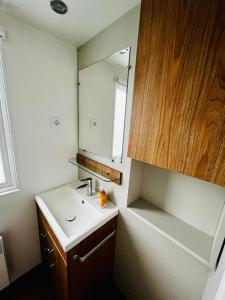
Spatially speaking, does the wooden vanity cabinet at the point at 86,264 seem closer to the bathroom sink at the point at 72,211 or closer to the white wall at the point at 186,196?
the bathroom sink at the point at 72,211

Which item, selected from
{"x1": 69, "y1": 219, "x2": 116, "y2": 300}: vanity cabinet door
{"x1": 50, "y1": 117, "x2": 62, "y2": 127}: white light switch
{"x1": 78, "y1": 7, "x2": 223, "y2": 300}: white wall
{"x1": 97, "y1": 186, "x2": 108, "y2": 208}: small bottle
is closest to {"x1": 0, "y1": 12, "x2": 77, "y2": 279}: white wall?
{"x1": 50, "y1": 117, "x2": 62, "y2": 127}: white light switch

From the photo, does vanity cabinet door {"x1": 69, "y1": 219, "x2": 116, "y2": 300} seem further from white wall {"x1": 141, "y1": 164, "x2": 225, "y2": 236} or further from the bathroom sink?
white wall {"x1": 141, "y1": 164, "x2": 225, "y2": 236}

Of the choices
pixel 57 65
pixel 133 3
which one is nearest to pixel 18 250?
pixel 57 65

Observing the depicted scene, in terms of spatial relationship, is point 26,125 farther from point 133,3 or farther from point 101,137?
point 133,3

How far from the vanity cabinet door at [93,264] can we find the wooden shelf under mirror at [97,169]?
1.17 feet

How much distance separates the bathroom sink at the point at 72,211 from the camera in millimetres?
914

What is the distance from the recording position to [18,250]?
4.08 ft

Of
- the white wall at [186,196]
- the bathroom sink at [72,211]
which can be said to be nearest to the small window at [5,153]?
A: the bathroom sink at [72,211]

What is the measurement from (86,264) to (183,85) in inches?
50.1

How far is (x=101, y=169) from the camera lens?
4.03 feet

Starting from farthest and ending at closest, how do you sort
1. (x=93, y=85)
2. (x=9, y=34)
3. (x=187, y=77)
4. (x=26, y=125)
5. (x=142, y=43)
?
(x=93, y=85) → (x=26, y=125) → (x=9, y=34) → (x=142, y=43) → (x=187, y=77)

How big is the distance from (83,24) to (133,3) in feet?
1.26

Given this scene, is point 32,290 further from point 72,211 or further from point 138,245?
point 138,245

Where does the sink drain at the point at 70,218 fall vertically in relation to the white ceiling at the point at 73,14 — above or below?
below
